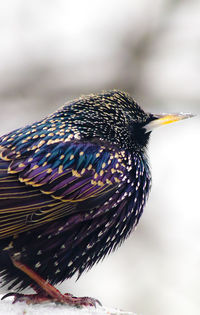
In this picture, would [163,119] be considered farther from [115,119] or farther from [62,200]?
[62,200]

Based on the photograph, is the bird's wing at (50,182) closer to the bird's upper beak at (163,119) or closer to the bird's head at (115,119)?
the bird's head at (115,119)

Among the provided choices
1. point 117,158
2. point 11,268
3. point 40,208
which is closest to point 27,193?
point 40,208

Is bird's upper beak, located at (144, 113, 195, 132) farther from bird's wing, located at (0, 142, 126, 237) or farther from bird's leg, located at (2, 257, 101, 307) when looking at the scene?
bird's leg, located at (2, 257, 101, 307)

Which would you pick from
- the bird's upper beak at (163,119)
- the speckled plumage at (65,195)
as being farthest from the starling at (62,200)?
the bird's upper beak at (163,119)

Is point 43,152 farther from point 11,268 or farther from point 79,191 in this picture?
point 11,268

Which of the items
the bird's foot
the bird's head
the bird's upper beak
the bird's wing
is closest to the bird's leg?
the bird's foot

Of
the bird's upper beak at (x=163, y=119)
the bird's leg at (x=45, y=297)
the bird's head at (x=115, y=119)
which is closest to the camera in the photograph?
the bird's leg at (x=45, y=297)

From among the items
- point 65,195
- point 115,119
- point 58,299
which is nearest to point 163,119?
point 115,119
